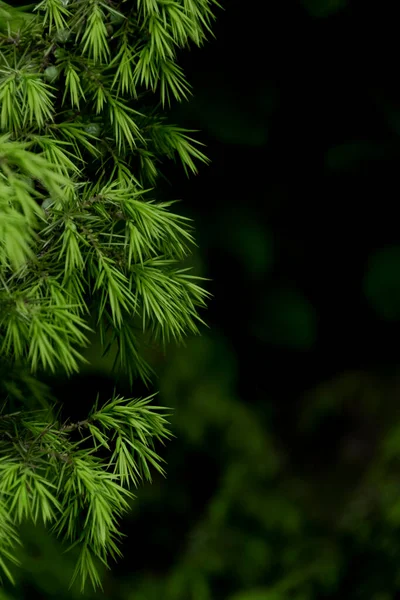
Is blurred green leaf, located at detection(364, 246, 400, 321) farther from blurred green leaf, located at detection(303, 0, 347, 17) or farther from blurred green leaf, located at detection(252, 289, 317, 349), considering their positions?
blurred green leaf, located at detection(303, 0, 347, 17)

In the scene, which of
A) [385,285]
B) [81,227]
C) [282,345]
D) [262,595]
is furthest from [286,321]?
[81,227]

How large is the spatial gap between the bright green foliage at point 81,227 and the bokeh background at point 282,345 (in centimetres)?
93

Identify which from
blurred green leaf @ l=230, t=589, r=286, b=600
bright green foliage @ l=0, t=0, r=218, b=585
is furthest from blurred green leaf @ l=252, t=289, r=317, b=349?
bright green foliage @ l=0, t=0, r=218, b=585

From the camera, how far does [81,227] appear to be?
72 centimetres

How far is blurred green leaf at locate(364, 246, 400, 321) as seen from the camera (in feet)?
7.79

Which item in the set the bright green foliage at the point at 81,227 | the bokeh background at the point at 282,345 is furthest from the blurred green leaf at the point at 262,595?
the bright green foliage at the point at 81,227

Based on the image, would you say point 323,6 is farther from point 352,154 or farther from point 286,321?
point 286,321

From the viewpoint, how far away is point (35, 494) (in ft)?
2.28

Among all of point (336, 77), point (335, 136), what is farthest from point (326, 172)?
point (336, 77)

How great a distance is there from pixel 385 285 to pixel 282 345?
36cm

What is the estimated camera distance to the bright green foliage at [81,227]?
677 mm

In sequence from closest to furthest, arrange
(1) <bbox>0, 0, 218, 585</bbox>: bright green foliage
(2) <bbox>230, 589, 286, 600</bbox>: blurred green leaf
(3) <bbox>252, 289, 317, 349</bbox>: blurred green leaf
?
(1) <bbox>0, 0, 218, 585</bbox>: bright green foliage < (2) <bbox>230, 589, 286, 600</bbox>: blurred green leaf < (3) <bbox>252, 289, 317, 349</bbox>: blurred green leaf

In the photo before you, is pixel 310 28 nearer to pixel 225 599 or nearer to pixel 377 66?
pixel 377 66

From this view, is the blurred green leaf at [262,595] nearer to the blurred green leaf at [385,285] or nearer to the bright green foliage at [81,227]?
the blurred green leaf at [385,285]
